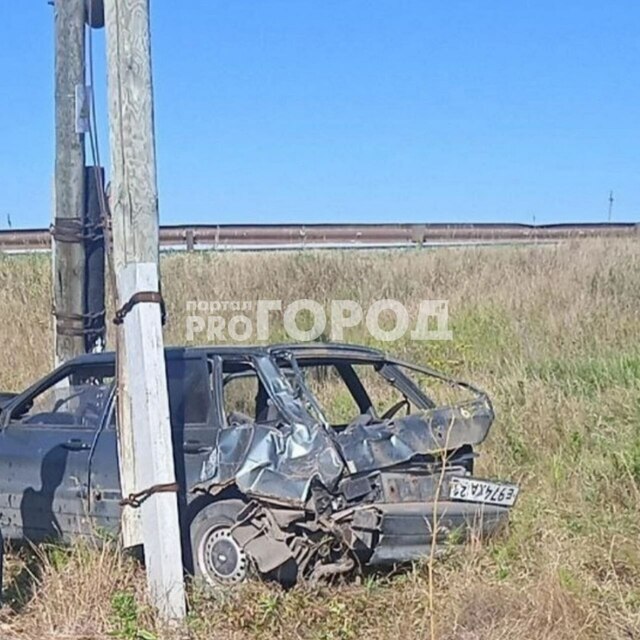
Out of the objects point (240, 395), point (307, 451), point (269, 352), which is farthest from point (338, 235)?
point (307, 451)

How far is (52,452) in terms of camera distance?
6.07 metres

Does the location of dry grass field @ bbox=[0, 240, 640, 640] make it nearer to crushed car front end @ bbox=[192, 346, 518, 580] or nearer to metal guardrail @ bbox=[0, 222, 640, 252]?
crushed car front end @ bbox=[192, 346, 518, 580]

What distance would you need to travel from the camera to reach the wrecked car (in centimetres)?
505

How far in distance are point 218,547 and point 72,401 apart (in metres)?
1.78

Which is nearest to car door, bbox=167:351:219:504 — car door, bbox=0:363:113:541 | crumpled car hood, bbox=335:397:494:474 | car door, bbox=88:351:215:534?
car door, bbox=88:351:215:534

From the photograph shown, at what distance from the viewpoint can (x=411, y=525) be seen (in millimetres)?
5172

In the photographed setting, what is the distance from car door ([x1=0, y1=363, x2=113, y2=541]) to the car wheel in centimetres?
82

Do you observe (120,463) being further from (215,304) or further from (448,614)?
(215,304)

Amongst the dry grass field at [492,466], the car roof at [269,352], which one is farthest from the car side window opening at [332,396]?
the car roof at [269,352]

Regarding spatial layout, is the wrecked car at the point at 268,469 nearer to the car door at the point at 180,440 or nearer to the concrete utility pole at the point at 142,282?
the car door at the point at 180,440

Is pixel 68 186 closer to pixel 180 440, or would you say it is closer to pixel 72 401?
pixel 72 401

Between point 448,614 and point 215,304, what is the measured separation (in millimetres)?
9899

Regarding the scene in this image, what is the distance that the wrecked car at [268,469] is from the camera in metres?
5.05

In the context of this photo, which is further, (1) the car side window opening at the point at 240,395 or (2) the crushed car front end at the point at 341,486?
(1) the car side window opening at the point at 240,395
